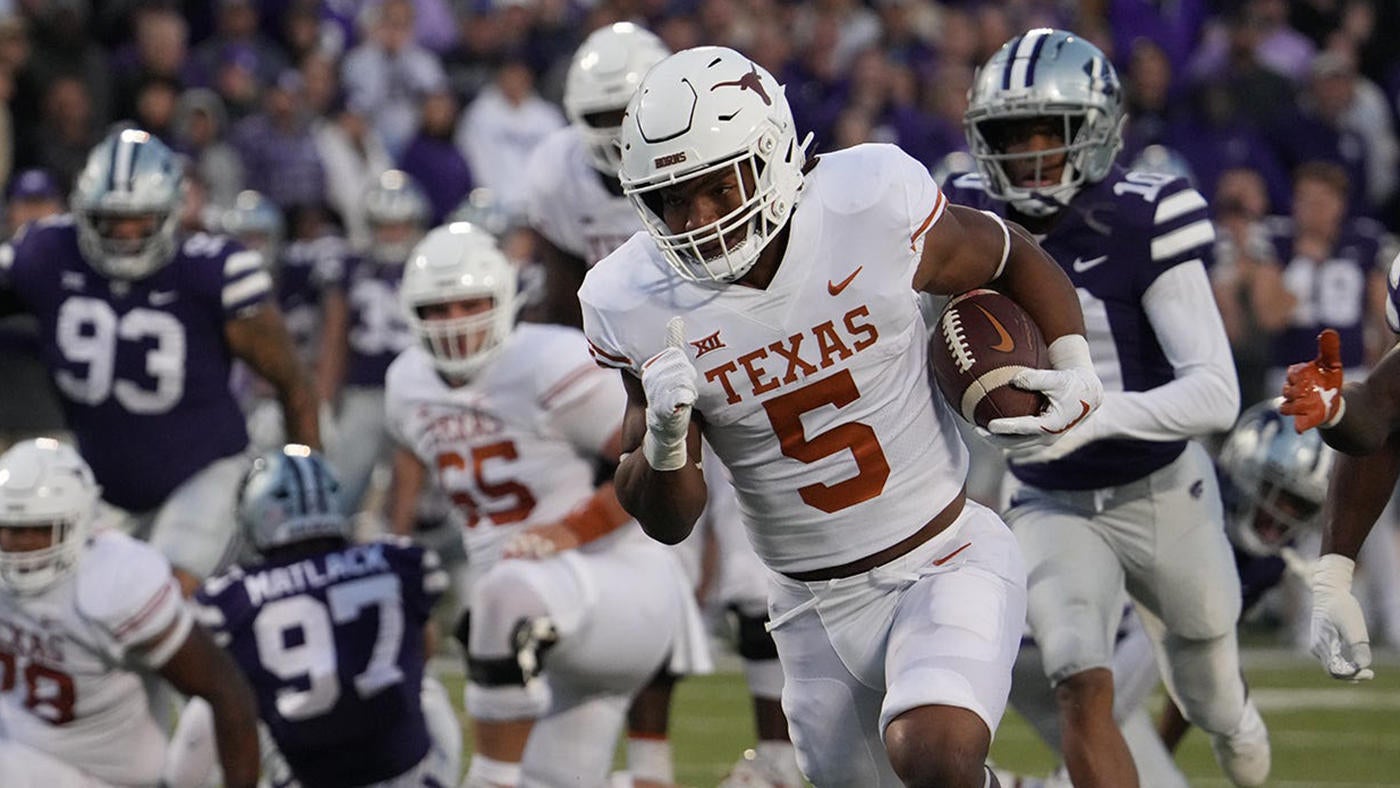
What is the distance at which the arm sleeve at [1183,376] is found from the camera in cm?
470

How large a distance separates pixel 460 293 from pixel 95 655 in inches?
48.1

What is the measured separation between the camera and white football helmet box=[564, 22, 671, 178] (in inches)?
238

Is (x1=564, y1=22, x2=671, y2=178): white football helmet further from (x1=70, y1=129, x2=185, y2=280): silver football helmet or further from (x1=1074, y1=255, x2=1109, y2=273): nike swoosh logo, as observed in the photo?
(x1=1074, y1=255, x2=1109, y2=273): nike swoosh logo

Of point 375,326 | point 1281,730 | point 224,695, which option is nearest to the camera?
point 224,695

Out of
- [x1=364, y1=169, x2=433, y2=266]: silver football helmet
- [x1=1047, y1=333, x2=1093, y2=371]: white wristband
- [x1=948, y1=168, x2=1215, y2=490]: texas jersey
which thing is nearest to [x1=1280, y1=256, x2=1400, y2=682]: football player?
[x1=1047, y1=333, x2=1093, y2=371]: white wristband

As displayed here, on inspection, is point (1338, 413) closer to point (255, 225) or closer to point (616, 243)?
point (616, 243)

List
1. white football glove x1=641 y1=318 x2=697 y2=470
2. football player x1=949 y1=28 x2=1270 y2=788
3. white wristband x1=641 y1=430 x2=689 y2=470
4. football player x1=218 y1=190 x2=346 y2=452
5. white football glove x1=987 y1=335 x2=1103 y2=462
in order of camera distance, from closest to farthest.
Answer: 1. white football glove x1=641 y1=318 x2=697 y2=470
2. white wristband x1=641 y1=430 x2=689 y2=470
3. white football glove x1=987 y1=335 x2=1103 y2=462
4. football player x1=949 y1=28 x2=1270 y2=788
5. football player x1=218 y1=190 x2=346 y2=452

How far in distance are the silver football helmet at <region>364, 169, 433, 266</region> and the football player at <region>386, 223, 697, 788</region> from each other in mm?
5009

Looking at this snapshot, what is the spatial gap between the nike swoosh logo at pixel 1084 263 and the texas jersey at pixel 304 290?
652cm

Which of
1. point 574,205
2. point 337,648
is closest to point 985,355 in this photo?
point 337,648

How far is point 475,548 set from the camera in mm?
5605

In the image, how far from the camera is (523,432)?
5461 mm

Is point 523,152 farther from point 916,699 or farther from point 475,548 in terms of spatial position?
point 916,699

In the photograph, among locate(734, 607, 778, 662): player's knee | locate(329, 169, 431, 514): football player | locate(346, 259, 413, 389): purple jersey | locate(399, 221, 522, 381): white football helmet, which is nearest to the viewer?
locate(399, 221, 522, 381): white football helmet
